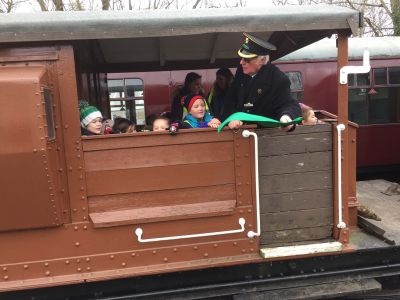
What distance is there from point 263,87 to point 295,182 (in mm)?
697

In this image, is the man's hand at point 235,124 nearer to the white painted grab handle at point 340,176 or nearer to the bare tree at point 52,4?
the white painted grab handle at point 340,176

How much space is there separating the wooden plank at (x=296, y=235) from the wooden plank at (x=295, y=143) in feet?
1.83

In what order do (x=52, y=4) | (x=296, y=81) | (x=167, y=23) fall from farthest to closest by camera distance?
1. (x=52, y=4)
2. (x=296, y=81)
3. (x=167, y=23)

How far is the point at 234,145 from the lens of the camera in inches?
112

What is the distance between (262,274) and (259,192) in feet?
2.04

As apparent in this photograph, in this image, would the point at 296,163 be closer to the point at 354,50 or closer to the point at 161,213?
the point at 161,213

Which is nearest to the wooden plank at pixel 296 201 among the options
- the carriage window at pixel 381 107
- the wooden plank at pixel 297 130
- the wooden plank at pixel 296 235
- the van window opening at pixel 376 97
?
the wooden plank at pixel 296 235

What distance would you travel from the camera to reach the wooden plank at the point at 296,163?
2.93 metres

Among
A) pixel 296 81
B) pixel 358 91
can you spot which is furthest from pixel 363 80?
pixel 296 81

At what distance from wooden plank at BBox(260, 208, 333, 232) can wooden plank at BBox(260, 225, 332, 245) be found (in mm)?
29

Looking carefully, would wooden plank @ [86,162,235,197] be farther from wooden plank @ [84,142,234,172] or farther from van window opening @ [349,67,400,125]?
van window opening @ [349,67,400,125]

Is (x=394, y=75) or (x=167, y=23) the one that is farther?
(x=394, y=75)

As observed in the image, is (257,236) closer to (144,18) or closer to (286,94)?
(286,94)

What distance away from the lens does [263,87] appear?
2996 millimetres
